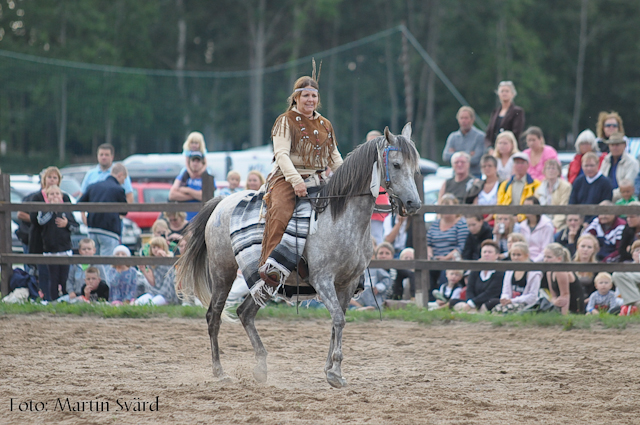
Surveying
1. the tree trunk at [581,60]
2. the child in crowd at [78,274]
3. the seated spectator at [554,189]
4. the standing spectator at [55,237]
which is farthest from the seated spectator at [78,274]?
the tree trunk at [581,60]

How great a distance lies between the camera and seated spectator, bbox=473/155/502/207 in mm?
10320

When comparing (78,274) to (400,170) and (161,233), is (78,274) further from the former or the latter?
(400,170)

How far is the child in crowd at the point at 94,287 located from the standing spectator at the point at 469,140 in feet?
18.2

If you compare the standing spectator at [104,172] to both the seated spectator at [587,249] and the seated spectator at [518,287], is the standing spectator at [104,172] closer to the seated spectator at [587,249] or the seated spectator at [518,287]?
the seated spectator at [518,287]

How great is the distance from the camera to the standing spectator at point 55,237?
10109 mm

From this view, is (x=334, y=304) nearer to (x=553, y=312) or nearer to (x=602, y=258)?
(x=553, y=312)

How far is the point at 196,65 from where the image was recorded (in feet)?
133

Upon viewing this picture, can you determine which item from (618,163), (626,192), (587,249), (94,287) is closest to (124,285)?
(94,287)

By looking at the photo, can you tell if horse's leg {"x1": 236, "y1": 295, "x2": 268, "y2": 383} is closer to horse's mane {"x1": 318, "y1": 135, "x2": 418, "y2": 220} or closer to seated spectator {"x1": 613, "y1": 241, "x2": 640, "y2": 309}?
horse's mane {"x1": 318, "y1": 135, "x2": 418, "y2": 220}

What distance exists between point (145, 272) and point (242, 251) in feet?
14.3

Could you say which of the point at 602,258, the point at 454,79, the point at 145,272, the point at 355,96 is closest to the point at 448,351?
the point at 602,258

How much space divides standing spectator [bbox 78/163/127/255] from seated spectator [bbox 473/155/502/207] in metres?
5.00

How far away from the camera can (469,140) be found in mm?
11664

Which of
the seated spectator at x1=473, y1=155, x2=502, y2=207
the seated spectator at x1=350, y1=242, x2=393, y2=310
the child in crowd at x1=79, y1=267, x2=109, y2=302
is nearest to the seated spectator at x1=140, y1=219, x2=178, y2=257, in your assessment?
the child in crowd at x1=79, y1=267, x2=109, y2=302
